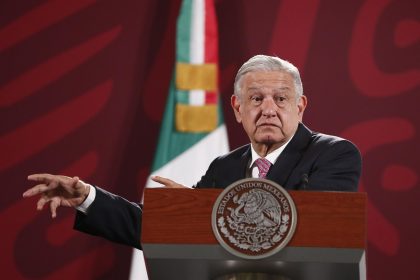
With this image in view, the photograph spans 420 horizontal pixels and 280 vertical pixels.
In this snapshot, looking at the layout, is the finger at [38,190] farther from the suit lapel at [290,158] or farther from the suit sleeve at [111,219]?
the suit lapel at [290,158]

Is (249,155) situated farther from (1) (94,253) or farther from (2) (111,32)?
(2) (111,32)

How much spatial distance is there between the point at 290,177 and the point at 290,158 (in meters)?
0.09

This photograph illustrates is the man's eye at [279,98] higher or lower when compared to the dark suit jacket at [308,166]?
higher

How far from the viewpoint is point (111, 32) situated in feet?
15.0

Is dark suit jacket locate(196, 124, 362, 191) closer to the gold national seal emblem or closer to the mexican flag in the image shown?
the gold national seal emblem

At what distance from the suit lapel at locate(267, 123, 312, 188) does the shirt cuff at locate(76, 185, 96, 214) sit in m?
0.51

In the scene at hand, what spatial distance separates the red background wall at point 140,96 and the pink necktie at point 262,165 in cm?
179

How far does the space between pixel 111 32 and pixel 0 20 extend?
2.02 ft

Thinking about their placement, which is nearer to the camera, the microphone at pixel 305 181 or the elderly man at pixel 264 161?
the microphone at pixel 305 181

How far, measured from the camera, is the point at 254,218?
6.07ft

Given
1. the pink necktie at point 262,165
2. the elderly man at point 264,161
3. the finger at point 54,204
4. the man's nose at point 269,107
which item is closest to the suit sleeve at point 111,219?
the elderly man at point 264,161

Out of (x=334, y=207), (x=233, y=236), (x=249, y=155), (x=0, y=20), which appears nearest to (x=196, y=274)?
(x=233, y=236)

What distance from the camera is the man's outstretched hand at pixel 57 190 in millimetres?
2152

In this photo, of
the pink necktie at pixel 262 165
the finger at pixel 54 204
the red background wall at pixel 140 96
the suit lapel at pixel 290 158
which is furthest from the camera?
the red background wall at pixel 140 96
